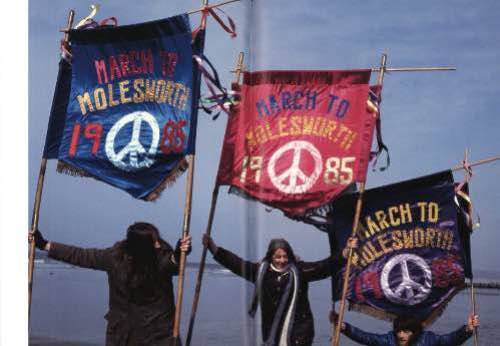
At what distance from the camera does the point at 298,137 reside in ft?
12.5

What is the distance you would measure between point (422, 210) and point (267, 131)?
0.98 metres

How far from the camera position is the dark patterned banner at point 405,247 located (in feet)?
13.3

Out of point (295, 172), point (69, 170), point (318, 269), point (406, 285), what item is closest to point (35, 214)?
point (69, 170)

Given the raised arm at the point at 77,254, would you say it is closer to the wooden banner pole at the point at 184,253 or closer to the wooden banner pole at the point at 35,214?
the wooden banner pole at the point at 35,214

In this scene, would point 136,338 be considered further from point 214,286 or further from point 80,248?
point 214,286

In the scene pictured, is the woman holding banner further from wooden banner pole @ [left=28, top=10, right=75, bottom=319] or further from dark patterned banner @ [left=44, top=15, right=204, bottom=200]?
wooden banner pole @ [left=28, top=10, right=75, bottom=319]

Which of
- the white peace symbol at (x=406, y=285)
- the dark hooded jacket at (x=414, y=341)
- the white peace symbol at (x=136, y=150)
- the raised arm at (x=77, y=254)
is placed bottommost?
the dark hooded jacket at (x=414, y=341)

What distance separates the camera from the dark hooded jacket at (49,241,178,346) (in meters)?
3.36

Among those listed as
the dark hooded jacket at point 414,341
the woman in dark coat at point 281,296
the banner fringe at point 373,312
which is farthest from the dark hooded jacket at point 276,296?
the banner fringe at point 373,312

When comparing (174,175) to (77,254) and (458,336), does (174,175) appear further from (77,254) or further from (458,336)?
(458,336)

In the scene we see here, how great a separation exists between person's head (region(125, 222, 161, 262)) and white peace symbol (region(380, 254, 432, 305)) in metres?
1.36

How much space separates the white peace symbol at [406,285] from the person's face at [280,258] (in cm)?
77

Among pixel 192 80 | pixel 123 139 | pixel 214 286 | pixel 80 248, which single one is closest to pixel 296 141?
pixel 192 80

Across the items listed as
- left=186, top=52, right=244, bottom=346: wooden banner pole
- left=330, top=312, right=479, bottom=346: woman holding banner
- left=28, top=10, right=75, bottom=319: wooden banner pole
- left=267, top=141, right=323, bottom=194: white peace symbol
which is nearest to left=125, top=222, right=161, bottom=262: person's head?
left=186, top=52, right=244, bottom=346: wooden banner pole
